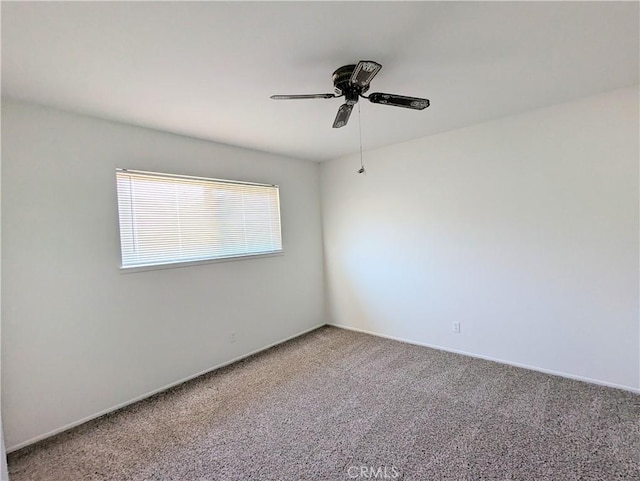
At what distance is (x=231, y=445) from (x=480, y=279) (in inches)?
111

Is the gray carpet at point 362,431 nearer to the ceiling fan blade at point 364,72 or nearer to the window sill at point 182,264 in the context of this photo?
the window sill at point 182,264

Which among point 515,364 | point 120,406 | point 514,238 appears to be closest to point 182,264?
point 120,406

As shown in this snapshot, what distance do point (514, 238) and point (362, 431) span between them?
232 cm

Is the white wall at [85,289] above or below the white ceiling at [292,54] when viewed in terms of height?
below

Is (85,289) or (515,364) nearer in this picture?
(85,289)

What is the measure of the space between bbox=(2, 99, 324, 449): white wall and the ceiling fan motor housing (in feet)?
6.25

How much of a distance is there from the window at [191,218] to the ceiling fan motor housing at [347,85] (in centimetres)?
191

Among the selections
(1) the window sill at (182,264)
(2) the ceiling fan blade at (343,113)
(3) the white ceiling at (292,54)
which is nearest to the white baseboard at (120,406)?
(1) the window sill at (182,264)

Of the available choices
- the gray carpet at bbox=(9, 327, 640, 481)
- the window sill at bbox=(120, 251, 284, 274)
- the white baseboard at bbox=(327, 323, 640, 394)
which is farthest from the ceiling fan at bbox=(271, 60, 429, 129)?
the white baseboard at bbox=(327, 323, 640, 394)

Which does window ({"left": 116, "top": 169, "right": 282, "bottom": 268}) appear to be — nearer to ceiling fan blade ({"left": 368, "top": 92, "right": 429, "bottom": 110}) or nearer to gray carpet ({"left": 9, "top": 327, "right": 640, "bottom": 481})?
gray carpet ({"left": 9, "top": 327, "right": 640, "bottom": 481})

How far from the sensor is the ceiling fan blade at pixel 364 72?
1572 mm

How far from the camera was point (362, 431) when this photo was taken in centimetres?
Result: 217

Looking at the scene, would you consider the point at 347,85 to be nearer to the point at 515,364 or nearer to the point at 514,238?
the point at 514,238

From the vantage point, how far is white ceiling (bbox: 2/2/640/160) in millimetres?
1450
